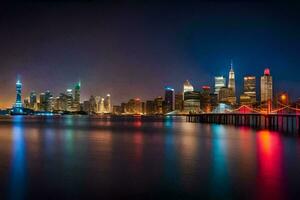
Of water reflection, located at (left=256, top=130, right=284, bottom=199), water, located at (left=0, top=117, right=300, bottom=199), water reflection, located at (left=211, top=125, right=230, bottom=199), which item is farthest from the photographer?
water reflection, located at (left=211, top=125, right=230, bottom=199)

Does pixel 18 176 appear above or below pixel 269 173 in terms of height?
below

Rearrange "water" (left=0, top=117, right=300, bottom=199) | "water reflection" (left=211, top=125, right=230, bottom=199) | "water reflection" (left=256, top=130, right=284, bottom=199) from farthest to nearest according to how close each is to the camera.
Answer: "water reflection" (left=211, top=125, right=230, bottom=199), "water reflection" (left=256, top=130, right=284, bottom=199), "water" (left=0, top=117, right=300, bottom=199)

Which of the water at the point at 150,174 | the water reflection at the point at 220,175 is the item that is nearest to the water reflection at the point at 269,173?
the water at the point at 150,174

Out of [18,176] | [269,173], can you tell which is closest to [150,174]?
[269,173]

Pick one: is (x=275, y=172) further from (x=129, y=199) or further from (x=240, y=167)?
(x=129, y=199)

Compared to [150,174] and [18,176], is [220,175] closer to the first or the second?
[150,174]

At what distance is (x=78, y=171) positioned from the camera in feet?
83.1

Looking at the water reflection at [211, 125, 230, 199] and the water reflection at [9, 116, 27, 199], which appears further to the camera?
the water reflection at [211, 125, 230, 199]

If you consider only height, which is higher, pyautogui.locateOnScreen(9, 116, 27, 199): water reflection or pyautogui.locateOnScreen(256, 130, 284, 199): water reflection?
pyautogui.locateOnScreen(256, 130, 284, 199): water reflection

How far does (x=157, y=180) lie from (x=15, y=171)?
1024 centimetres

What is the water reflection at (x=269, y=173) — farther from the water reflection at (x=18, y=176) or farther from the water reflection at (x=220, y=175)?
the water reflection at (x=18, y=176)

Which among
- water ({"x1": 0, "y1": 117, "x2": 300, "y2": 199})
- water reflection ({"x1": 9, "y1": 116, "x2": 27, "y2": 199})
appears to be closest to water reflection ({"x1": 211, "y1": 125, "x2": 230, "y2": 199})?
water ({"x1": 0, "y1": 117, "x2": 300, "y2": 199})

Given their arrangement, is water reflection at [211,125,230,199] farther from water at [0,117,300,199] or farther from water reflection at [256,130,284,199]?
water reflection at [256,130,284,199]

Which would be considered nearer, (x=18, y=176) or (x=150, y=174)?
(x=18, y=176)
